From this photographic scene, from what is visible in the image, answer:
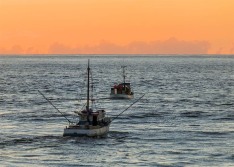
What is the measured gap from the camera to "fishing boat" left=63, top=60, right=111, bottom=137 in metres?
87.9

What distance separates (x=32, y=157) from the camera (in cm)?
7838

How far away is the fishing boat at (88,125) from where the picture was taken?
87.9 metres

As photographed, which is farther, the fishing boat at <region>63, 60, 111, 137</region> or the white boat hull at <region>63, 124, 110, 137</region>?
the fishing boat at <region>63, 60, 111, 137</region>

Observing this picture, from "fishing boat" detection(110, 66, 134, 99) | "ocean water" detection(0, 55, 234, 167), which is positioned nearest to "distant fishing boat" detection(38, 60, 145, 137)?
"ocean water" detection(0, 55, 234, 167)

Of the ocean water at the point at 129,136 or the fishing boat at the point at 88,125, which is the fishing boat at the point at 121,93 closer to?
the ocean water at the point at 129,136

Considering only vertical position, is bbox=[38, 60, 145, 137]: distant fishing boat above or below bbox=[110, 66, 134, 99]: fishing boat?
above

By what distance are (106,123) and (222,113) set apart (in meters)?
35.8

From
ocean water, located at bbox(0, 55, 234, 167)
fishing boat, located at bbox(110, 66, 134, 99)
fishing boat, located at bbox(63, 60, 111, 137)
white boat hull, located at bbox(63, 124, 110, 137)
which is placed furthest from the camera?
fishing boat, located at bbox(110, 66, 134, 99)

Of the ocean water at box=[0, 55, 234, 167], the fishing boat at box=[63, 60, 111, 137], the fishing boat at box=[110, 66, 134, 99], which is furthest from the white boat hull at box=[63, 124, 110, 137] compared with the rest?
the fishing boat at box=[110, 66, 134, 99]

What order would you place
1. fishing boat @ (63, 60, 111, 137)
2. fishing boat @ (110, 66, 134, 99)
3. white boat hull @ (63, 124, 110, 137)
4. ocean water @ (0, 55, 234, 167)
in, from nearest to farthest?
A: ocean water @ (0, 55, 234, 167) → white boat hull @ (63, 124, 110, 137) → fishing boat @ (63, 60, 111, 137) → fishing boat @ (110, 66, 134, 99)

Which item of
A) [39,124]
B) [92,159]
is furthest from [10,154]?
[39,124]

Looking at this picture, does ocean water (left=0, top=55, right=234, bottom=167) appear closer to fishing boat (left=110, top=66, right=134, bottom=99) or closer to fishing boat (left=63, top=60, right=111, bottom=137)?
fishing boat (left=63, top=60, right=111, bottom=137)

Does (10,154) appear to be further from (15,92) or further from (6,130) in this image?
(15,92)

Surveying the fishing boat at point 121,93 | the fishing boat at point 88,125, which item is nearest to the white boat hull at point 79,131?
the fishing boat at point 88,125
